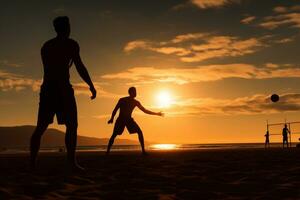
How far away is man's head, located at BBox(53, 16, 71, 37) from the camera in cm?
724

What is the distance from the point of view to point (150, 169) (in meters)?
8.12

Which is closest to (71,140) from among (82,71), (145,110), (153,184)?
(82,71)

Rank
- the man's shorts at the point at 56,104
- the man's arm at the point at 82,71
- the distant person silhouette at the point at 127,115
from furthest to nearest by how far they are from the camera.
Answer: the distant person silhouette at the point at 127,115, the man's arm at the point at 82,71, the man's shorts at the point at 56,104

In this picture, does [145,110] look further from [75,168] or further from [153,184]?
[153,184]

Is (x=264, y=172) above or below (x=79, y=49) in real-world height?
below

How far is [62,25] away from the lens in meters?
7.25

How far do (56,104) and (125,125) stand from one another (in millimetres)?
6352

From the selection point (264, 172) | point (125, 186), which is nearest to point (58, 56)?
point (125, 186)

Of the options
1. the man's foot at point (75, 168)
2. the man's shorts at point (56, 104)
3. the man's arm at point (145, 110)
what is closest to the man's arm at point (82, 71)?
the man's shorts at point (56, 104)

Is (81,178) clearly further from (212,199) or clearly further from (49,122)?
(212,199)

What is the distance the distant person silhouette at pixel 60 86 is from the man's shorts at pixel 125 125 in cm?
594

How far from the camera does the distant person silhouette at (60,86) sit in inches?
277

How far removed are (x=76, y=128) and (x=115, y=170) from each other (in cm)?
117

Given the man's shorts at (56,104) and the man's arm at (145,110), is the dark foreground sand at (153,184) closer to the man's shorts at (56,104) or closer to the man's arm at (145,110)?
the man's shorts at (56,104)
